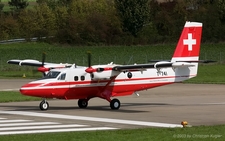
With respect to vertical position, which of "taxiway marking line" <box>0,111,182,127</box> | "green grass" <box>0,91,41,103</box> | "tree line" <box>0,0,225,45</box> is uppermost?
"tree line" <box>0,0,225,45</box>

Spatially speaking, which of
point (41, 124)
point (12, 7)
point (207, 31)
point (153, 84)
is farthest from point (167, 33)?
point (41, 124)

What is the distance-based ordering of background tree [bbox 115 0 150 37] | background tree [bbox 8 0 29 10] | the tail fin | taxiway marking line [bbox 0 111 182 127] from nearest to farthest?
taxiway marking line [bbox 0 111 182 127] → the tail fin → background tree [bbox 115 0 150 37] → background tree [bbox 8 0 29 10]

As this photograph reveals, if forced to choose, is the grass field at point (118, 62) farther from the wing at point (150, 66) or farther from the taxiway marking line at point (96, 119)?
the wing at point (150, 66)

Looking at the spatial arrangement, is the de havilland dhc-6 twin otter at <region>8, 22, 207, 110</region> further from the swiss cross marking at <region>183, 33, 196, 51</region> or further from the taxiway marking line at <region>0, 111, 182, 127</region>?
the taxiway marking line at <region>0, 111, 182, 127</region>

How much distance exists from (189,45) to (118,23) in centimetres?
6331

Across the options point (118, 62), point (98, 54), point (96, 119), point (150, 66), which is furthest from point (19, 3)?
point (96, 119)

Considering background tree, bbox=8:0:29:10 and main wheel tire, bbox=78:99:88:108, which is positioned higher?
background tree, bbox=8:0:29:10

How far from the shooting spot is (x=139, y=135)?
2127cm

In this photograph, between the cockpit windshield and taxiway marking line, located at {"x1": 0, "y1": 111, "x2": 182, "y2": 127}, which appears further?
the cockpit windshield

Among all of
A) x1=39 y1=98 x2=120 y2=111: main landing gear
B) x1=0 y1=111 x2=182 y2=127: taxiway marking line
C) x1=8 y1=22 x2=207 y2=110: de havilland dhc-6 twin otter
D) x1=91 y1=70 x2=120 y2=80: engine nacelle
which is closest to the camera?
x1=0 y1=111 x2=182 y2=127: taxiway marking line

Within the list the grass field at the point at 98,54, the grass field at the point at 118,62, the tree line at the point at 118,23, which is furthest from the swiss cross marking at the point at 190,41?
the tree line at the point at 118,23

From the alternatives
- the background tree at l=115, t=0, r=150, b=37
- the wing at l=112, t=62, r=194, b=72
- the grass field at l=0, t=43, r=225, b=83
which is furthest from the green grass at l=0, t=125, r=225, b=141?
the background tree at l=115, t=0, r=150, b=37

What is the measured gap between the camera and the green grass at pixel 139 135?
67.3ft

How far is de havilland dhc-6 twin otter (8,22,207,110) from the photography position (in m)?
30.4
